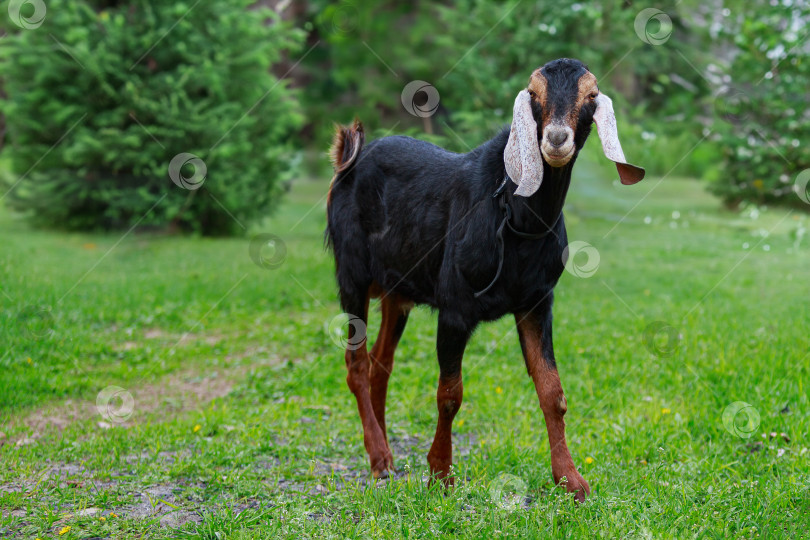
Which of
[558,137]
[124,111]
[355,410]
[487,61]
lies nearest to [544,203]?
[558,137]

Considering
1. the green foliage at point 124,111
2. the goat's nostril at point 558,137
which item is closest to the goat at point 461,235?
the goat's nostril at point 558,137

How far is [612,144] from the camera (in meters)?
3.44

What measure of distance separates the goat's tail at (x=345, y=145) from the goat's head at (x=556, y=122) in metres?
1.76

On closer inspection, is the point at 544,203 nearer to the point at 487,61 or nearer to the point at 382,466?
the point at 382,466

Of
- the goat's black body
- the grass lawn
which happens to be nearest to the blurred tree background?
the grass lawn

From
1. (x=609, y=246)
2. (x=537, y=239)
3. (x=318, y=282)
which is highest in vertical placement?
(x=537, y=239)

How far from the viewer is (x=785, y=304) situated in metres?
8.42

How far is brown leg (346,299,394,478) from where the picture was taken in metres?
4.75

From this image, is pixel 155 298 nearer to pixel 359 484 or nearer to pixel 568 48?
pixel 359 484

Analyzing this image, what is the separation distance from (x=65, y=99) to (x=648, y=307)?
8.84 metres

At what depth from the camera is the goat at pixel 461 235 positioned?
3590 millimetres

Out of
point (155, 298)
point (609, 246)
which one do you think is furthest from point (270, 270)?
point (609, 246)

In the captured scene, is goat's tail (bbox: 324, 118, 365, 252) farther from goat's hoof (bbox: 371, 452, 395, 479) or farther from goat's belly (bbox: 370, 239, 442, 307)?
goat's hoof (bbox: 371, 452, 395, 479)

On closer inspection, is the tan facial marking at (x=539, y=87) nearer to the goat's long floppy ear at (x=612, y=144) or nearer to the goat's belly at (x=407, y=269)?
the goat's long floppy ear at (x=612, y=144)
